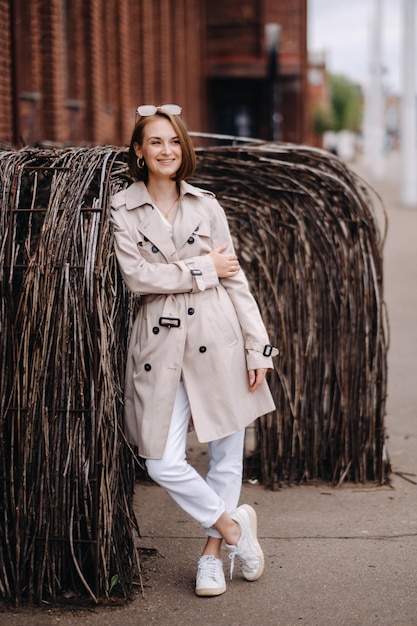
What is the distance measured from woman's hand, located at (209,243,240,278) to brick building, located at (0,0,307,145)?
1.83 m

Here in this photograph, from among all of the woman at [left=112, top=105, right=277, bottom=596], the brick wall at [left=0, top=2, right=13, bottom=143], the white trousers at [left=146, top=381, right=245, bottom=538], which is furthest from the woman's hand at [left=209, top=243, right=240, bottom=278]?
the brick wall at [left=0, top=2, right=13, bottom=143]

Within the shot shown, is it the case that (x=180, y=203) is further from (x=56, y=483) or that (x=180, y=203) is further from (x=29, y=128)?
(x=29, y=128)

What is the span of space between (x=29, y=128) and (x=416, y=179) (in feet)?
57.2

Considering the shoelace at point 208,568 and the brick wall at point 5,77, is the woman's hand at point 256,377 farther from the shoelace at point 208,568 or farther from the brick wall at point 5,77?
the brick wall at point 5,77

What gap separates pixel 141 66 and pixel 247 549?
14924mm

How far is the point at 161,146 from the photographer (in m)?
3.65

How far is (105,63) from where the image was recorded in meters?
14.6

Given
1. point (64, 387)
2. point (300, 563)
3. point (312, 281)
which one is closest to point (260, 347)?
point (64, 387)

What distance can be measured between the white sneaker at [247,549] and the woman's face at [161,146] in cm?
136

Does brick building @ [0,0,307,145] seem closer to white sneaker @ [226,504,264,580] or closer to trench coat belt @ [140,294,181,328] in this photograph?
trench coat belt @ [140,294,181,328]

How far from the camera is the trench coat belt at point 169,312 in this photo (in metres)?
3.60

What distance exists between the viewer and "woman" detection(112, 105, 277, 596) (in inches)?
141

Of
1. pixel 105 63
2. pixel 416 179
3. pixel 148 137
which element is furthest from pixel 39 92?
pixel 416 179

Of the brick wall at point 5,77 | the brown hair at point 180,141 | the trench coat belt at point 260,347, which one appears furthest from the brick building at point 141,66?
the trench coat belt at point 260,347
